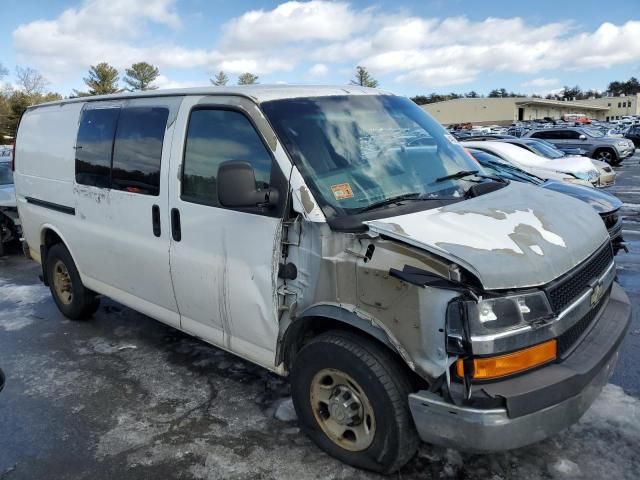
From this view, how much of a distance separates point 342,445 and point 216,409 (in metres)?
1.11

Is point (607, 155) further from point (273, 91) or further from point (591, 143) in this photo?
point (273, 91)

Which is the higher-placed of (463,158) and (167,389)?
(463,158)

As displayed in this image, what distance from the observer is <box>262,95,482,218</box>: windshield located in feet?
9.57

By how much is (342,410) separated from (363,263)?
2.66 feet

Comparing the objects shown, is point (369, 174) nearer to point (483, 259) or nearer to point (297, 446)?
point (483, 259)

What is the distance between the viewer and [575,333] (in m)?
2.65

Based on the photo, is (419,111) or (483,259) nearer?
(483,259)

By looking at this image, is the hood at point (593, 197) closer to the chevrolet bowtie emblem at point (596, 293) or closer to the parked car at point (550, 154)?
the chevrolet bowtie emblem at point (596, 293)

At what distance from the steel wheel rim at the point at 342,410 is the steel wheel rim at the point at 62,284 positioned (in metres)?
3.42

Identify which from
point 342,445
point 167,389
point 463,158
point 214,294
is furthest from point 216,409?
point 463,158

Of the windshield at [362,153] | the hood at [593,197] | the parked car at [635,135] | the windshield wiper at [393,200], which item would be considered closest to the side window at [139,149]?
the windshield at [362,153]

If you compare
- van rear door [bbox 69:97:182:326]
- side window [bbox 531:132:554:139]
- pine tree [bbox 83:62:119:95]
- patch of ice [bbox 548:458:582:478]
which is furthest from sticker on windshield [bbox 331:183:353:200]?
pine tree [bbox 83:62:119:95]

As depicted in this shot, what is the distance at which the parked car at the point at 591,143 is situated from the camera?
21.5 meters

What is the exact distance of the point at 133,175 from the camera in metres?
3.95
